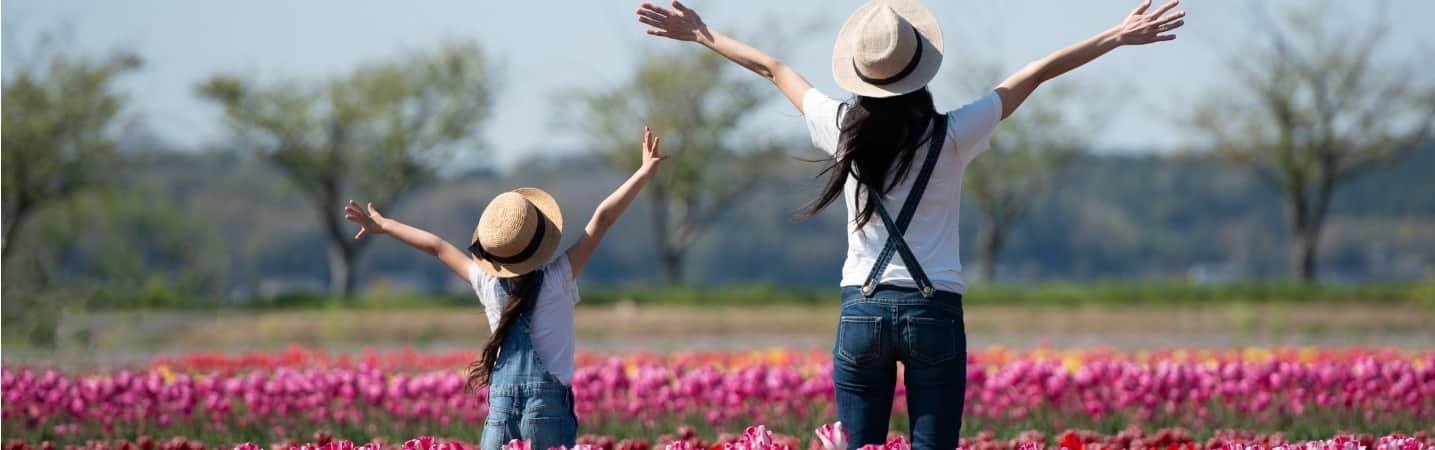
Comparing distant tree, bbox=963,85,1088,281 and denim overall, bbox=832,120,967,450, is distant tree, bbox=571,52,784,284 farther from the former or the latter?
denim overall, bbox=832,120,967,450

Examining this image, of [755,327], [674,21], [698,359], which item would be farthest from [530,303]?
[755,327]

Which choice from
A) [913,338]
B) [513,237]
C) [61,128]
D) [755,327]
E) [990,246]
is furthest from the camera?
[990,246]

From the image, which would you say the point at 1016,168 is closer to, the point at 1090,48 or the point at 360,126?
the point at 360,126

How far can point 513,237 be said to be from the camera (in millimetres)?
5234

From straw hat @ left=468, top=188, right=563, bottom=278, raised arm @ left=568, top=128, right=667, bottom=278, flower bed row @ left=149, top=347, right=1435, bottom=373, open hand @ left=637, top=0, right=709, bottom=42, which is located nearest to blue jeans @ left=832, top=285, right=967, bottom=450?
raised arm @ left=568, top=128, right=667, bottom=278

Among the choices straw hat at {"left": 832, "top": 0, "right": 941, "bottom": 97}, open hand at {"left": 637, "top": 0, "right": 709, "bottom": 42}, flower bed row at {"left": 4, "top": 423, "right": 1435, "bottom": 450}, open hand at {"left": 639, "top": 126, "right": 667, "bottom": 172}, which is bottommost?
flower bed row at {"left": 4, "top": 423, "right": 1435, "bottom": 450}

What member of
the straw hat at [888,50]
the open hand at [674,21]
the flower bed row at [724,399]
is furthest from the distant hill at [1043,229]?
the straw hat at [888,50]

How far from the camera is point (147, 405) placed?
27.6 ft

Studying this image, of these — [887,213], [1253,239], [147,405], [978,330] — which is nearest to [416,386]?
[147,405]

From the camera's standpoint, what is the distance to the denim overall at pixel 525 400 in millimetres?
5281

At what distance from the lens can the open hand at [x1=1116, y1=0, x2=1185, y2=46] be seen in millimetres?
4805

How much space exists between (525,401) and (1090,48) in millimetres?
1961

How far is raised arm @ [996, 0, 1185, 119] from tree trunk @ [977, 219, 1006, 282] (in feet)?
111

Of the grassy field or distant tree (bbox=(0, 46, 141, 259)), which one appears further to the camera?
distant tree (bbox=(0, 46, 141, 259))
